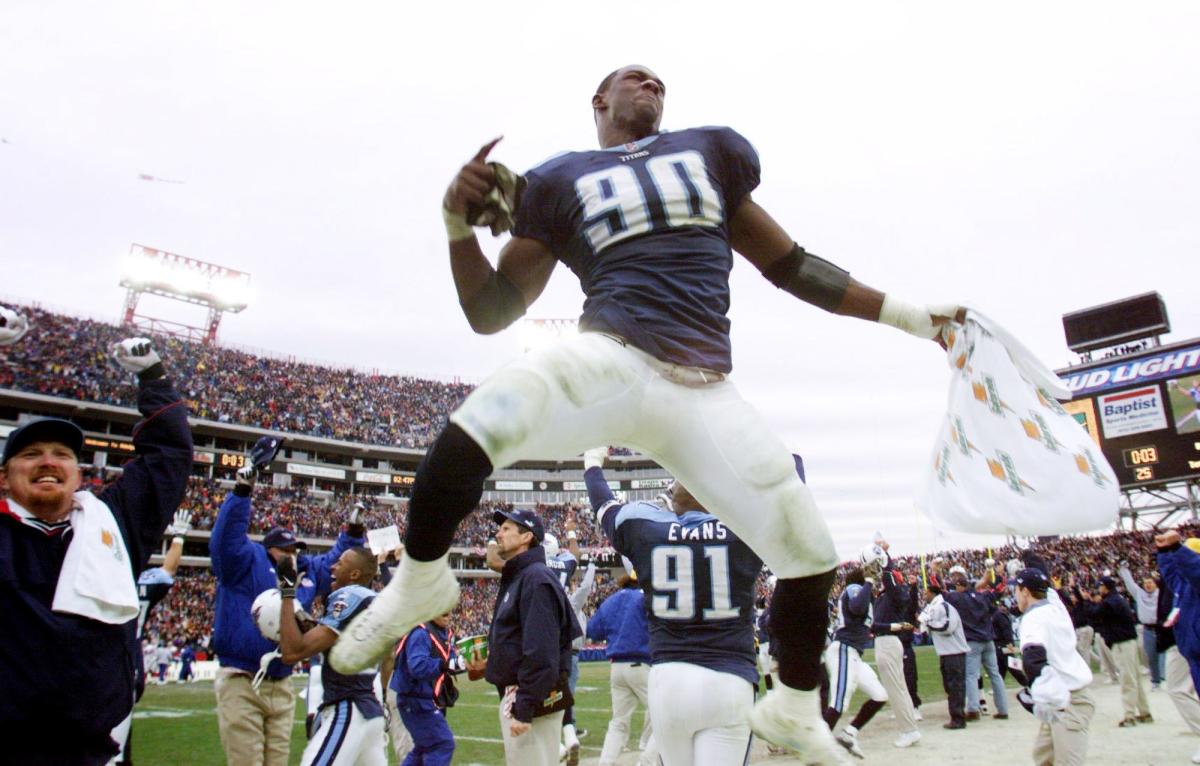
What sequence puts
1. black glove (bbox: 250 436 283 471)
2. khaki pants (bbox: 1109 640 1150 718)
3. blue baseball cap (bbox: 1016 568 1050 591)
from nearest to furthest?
black glove (bbox: 250 436 283 471)
blue baseball cap (bbox: 1016 568 1050 591)
khaki pants (bbox: 1109 640 1150 718)

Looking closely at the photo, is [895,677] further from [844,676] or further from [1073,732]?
[1073,732]

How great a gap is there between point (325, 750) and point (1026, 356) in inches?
190

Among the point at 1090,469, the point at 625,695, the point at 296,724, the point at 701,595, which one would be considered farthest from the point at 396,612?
the point at 296,724

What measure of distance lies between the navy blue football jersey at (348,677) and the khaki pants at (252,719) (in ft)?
5.88

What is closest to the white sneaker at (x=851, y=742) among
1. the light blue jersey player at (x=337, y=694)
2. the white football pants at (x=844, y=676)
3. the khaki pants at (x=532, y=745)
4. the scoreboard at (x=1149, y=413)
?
the white football pants at (x=844, y=676)

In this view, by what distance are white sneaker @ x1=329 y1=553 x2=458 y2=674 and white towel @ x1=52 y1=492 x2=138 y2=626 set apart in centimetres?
166

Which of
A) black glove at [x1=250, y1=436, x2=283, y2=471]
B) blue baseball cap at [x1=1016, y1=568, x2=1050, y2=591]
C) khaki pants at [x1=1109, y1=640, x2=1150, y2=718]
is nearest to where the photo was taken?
black glove at [x1=250, y1=436, x2=283, y2=471]

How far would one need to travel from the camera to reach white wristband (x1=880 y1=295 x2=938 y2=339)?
118 inches

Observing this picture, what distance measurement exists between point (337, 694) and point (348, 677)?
124 millimetres

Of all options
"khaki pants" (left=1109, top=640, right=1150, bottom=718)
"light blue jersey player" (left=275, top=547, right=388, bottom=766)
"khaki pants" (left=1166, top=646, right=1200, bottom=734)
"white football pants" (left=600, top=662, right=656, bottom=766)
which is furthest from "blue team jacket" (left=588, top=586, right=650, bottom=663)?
"khaki pants" (left=1109, top=640, right=1150, bottom=718)

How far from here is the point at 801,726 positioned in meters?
2.62

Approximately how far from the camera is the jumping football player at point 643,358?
2.15m

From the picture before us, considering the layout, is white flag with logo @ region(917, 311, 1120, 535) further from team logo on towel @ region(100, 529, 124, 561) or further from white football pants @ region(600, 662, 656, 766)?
white football pants @ region(600, 662, 656, 766)

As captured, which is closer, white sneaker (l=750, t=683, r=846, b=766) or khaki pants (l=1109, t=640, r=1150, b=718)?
white sneaker (l=750, t=683, r=846, b=766)
